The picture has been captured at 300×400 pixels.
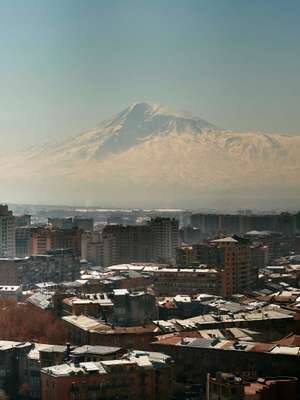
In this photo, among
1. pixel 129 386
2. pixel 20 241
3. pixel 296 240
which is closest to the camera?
pixel 129 386

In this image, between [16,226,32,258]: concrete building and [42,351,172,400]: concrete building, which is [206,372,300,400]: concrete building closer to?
[42,351,172,400]: concrete building

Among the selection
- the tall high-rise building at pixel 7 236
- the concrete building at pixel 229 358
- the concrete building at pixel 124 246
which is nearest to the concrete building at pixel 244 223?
the concrete building at pixel 124 246

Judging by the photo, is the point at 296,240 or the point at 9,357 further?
the point at 296,240

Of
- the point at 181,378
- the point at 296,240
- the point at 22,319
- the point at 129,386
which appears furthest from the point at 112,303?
the point at 296,240

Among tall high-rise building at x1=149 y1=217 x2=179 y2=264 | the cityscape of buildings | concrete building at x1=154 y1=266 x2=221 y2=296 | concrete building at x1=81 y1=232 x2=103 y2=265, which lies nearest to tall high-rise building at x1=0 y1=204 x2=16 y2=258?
the cityscape of buildings

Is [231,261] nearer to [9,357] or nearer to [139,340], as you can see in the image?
[139,340]

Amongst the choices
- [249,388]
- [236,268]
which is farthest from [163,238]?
[249,388]
